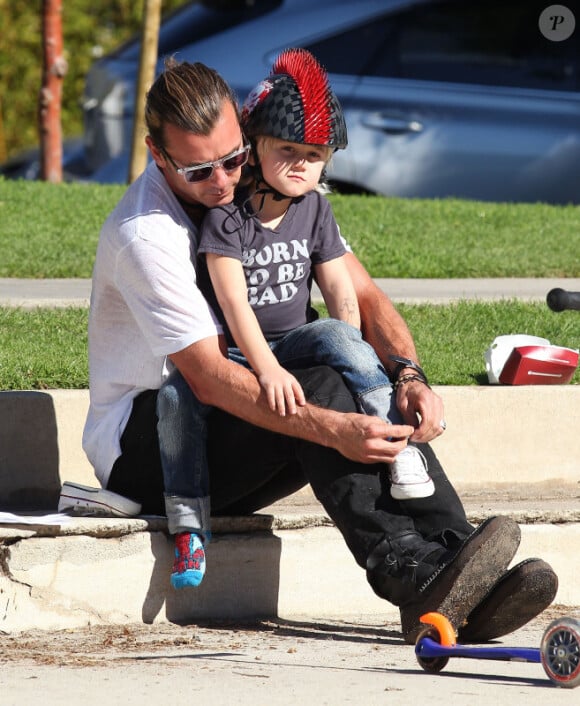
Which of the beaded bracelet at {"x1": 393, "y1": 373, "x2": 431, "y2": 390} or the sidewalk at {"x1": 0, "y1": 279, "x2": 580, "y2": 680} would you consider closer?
the sidewalk at {"x1": 0, "y1": 279, "x2": 580, "y2": 680}

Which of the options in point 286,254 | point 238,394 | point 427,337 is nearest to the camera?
point 238,394

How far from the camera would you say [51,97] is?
9.11 m

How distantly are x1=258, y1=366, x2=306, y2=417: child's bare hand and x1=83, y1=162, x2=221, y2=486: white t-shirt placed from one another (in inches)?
7.7

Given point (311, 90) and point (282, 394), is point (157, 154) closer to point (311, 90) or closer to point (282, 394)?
point (311, 90)

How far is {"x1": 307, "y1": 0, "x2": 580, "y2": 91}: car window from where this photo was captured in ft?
27.4

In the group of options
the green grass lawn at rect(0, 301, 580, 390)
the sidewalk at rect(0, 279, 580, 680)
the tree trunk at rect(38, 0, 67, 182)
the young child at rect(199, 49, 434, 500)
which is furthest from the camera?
the tree trunk at rect(38, 0, 67, 182)

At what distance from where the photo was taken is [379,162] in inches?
332

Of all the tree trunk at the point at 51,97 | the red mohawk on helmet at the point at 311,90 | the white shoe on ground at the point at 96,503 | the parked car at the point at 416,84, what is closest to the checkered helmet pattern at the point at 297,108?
the red mohawk on helmet at the point at 311,90

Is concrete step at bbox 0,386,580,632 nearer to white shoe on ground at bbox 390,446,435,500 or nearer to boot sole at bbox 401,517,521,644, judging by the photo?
white shoe on ground at bbox 390,446,435,500

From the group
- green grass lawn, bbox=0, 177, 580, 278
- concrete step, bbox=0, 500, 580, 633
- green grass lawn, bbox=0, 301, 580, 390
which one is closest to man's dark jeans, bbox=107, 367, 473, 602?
concrete step, bbox=0, 500, 580, 633

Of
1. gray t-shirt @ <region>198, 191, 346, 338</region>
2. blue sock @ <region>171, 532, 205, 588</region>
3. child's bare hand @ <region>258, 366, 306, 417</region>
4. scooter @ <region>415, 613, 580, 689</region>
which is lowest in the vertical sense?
blue sock @ <region>171, 532, 205, 588</region>

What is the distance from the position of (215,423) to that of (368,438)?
0.46m

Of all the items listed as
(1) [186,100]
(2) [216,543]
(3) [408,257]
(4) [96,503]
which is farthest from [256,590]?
(3) [408,257]

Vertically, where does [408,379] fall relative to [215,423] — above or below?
above
